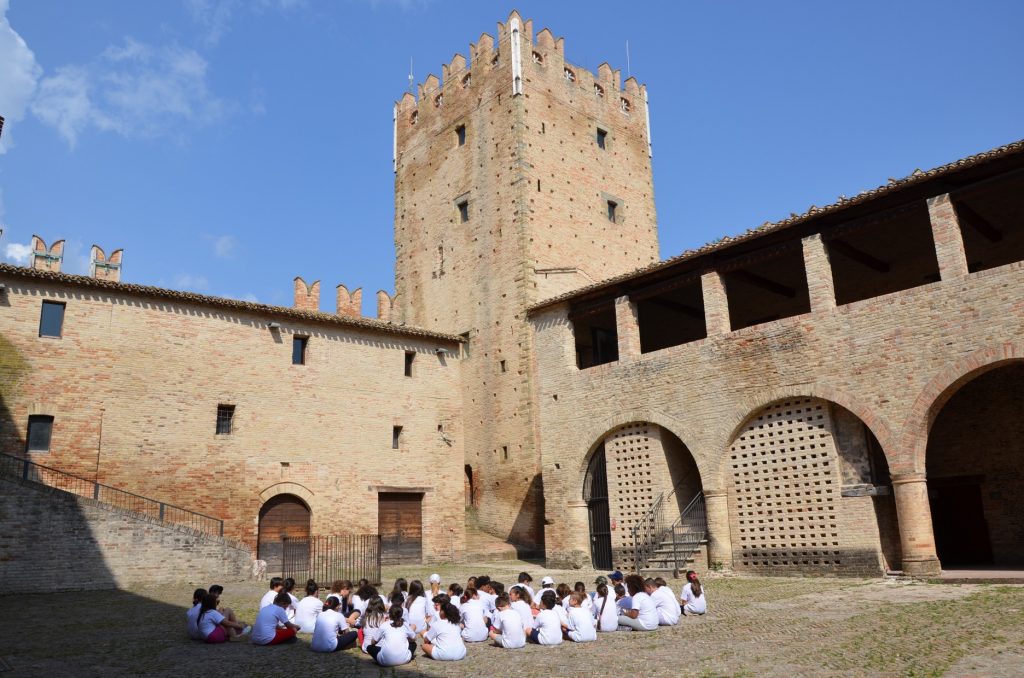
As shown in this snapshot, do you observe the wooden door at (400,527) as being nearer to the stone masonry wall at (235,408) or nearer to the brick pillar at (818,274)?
the stone masonry wall at (235,408)

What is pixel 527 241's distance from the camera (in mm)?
27000

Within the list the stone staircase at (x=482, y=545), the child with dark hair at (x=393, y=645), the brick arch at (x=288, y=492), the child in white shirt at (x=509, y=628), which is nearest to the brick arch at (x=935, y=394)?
the child in white shirt at (x=509, y=628)

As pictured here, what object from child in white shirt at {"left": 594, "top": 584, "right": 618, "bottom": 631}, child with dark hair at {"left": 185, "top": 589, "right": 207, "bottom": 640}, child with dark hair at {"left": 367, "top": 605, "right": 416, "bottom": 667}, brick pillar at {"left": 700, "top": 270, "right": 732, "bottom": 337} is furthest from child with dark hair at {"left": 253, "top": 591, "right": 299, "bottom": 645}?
brick pillar at {"left": 700, "top": 270, "right": 732, "bottom": 337}

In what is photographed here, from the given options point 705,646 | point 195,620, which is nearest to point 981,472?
point 705,646

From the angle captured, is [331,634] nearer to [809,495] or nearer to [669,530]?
[809,495]

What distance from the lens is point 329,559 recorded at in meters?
21.5

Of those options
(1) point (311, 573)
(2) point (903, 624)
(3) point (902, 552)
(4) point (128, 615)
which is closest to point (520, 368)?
(1) point (311, 573)

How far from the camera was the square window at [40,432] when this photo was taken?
64.4 ft

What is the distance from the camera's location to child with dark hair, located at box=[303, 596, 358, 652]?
9.64 meters

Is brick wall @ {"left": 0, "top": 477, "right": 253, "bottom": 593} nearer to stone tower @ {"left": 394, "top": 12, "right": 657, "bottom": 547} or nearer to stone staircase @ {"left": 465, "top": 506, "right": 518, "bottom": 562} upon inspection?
stone staircase @ {"left": 465, "top": 506, "right": 518, "bottom": 562}

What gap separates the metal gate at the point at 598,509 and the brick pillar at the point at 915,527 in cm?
798

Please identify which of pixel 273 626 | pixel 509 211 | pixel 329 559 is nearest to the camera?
pixel 273 626

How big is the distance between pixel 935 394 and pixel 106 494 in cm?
1949

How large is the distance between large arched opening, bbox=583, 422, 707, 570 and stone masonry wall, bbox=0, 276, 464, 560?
694cm
